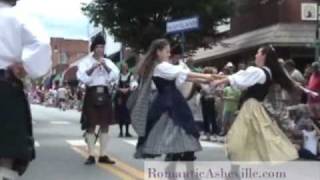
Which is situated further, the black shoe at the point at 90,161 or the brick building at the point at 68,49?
the brick building at the point at 68,49

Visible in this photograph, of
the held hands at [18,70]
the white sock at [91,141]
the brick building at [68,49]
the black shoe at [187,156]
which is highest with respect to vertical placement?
the held hands at [18,70]

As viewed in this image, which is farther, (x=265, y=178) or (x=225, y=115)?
(x=225, y=115)

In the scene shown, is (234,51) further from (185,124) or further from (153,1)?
(185,124)

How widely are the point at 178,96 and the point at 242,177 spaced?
111 cm

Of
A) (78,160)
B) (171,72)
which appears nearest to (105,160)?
(78,160)

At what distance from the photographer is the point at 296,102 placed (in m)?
14.9

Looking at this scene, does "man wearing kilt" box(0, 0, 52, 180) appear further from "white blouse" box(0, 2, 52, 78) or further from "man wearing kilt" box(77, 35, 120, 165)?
"man wearing kilt" box(77, 35, 120, 165)

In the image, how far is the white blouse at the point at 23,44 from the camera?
15.3 ft

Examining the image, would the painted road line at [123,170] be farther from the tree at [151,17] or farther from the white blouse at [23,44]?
the tree at [151,17]

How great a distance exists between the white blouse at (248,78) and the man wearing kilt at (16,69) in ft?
11.7

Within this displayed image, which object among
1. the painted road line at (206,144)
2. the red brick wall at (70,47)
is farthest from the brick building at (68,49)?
the painted road line at (206,144)

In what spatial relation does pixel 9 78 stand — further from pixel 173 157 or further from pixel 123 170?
pixel 123 170

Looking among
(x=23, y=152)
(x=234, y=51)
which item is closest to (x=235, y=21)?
(x=234, y=51)

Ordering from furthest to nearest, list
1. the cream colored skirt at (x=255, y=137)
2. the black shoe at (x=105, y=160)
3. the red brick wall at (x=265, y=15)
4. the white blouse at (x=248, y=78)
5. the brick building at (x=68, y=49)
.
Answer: the brick building at (x=68, y=49) < the red brick wall at (x=265, y=15) < the black shoe at (x=105, y=160) < the cream colored skirt at (x=255, y=137) < the white blouse at (x=248, y=78)
